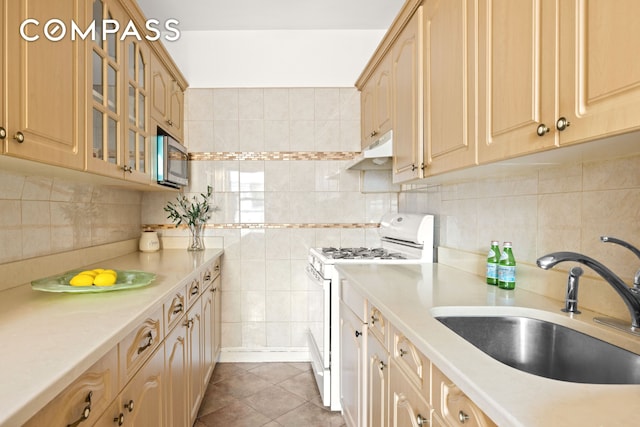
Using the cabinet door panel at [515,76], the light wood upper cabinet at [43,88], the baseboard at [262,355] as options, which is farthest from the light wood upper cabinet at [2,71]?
the baseboard at [262,355]

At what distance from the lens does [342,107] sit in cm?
302

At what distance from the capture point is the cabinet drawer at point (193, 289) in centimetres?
183

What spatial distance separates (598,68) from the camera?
2.57ft

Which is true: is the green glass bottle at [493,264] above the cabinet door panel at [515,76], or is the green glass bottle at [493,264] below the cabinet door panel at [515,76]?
below

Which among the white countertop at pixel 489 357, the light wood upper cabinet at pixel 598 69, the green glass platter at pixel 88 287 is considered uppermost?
the light wood upper cabinet at pixel 598 69

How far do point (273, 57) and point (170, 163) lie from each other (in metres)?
1.26

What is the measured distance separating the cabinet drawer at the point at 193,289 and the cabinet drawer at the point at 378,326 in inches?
35.4

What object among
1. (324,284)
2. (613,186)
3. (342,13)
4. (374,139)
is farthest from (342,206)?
(613,186)

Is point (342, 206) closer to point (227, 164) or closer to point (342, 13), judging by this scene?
point (227, 164)

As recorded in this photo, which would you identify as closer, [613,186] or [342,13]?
[613,186]

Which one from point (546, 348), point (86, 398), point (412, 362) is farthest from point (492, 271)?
point (86, 398)

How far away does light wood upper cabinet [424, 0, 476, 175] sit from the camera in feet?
4.33

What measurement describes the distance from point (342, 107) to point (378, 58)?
0.67 m

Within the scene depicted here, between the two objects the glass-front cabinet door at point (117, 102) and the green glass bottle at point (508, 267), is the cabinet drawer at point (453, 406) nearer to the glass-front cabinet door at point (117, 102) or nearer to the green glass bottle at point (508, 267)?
the green glass bottle at point (508, 267)
